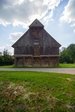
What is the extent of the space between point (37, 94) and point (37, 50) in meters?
30.9

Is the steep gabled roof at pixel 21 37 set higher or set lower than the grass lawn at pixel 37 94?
higher

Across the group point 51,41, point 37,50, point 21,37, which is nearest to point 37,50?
point 37,50

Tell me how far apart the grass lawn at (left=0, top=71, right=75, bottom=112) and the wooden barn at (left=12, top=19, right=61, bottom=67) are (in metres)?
27.7

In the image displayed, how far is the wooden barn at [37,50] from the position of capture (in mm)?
43375

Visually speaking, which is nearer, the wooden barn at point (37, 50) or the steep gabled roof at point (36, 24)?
the wooden barn at point (37, 50)

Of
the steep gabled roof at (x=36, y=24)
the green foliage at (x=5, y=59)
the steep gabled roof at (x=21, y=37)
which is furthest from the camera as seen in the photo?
the green foliage at (x=5, y=59)

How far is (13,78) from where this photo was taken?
15719mm

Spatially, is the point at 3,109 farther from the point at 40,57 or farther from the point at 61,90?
the point at 40,57

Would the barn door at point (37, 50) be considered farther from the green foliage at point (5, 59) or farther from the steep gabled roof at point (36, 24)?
the green foliage at point (5, 59)

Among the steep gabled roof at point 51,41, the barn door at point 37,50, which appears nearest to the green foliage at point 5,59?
the barn door at point 37,50

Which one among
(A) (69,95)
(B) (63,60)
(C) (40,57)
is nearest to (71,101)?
(A) (69,95)

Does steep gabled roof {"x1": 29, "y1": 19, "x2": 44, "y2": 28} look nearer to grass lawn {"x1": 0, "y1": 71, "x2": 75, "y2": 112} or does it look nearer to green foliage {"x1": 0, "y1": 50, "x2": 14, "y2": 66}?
green foliage {"x1": 0, "y1": 50, "x2": 14, "y2": 66}

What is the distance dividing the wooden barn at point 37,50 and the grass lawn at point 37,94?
2774 cm

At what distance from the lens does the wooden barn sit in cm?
4338
